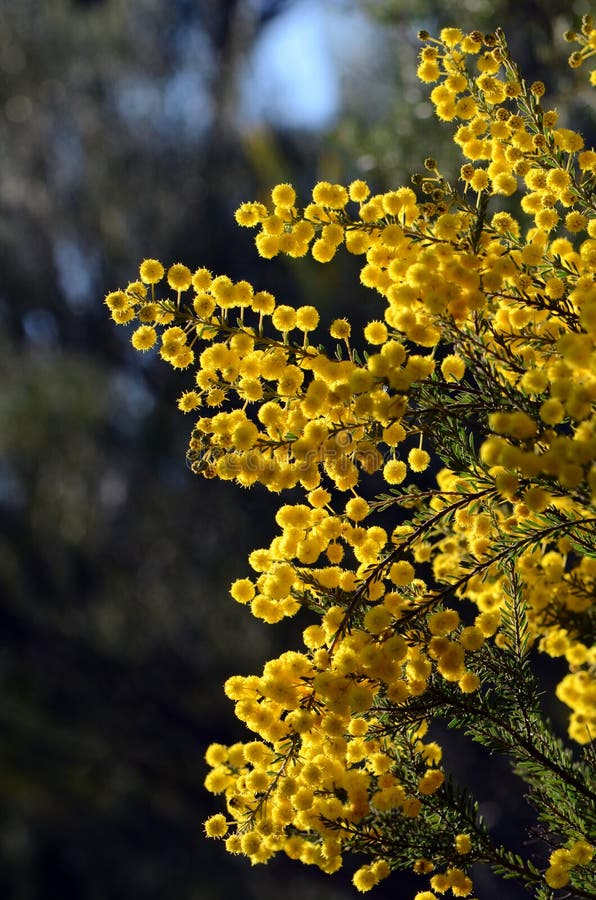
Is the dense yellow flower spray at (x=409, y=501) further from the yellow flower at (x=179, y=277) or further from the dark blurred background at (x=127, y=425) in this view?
the dark blurred background at (x=127, y=425)

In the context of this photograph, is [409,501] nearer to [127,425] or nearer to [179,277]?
[179,277]

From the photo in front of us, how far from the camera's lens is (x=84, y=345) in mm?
5941

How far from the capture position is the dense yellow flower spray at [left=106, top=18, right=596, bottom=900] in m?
0.82

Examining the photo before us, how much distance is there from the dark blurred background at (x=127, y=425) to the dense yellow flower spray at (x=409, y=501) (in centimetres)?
303

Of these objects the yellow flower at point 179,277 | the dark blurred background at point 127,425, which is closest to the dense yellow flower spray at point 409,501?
the yellow flower at point 179,277

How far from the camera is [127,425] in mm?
5617

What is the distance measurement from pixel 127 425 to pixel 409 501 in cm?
491

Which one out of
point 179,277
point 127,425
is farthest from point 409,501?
point 127,425

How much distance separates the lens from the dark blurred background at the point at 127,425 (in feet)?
16.1

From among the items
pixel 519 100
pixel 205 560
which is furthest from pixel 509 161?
pixel 205 560

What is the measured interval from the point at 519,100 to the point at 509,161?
75mm

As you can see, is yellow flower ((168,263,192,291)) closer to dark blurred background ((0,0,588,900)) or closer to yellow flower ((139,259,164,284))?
yellow flower ((139,259,164,284))

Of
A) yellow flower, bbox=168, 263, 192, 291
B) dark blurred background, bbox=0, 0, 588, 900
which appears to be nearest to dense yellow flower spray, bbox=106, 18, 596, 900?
yellow flower, bbox=168, 263, 192, 291

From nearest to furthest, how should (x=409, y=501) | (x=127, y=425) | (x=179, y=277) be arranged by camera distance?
(x=409, y=501)
(x=179, y=277)
(x=127, y=425)
